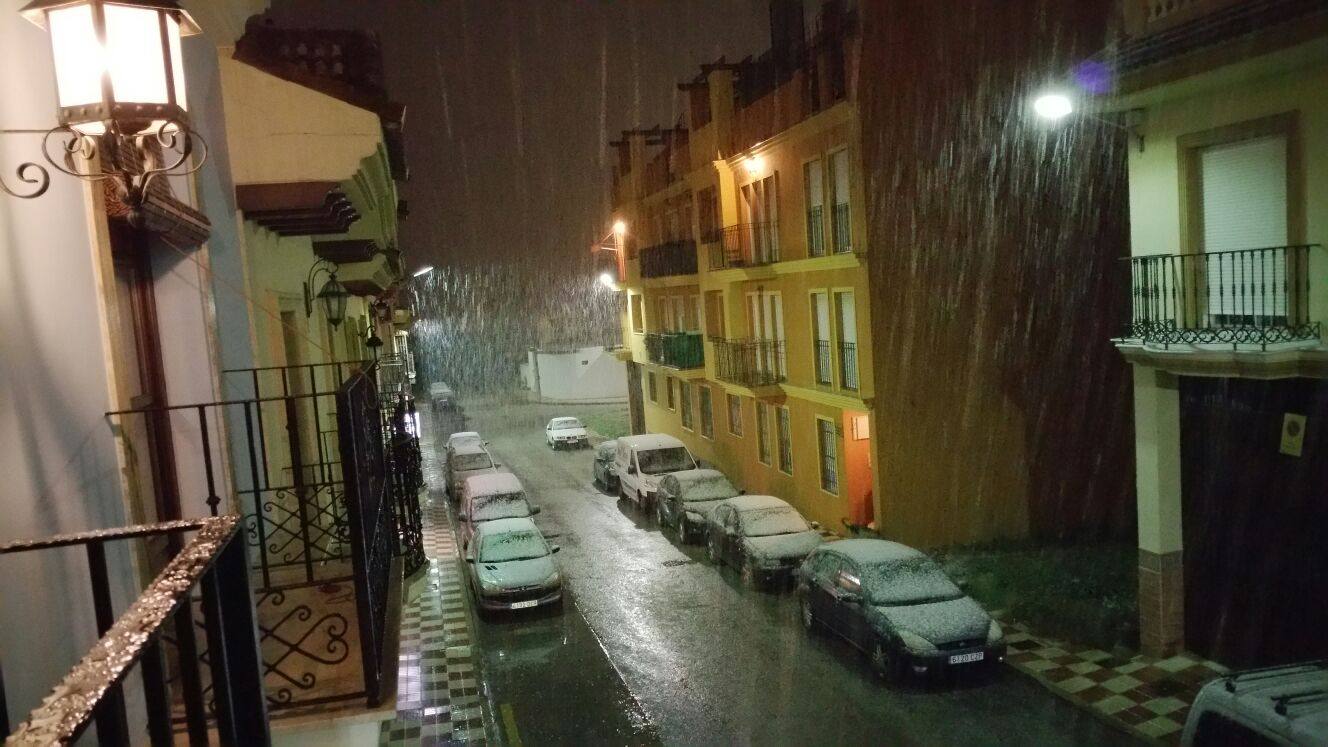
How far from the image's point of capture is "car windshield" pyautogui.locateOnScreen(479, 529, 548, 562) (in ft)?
46.8

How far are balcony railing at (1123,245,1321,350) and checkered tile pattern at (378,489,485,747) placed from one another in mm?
7841

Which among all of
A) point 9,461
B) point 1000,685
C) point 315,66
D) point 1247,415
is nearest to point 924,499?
point 1000,685

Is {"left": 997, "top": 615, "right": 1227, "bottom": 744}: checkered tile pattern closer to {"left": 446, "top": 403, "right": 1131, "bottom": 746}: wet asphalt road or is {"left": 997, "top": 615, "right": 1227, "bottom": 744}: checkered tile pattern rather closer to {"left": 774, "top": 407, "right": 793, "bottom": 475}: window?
{"left": 446, "top": 403, "right": 1131, "bottom": 746}: wet asphalt road

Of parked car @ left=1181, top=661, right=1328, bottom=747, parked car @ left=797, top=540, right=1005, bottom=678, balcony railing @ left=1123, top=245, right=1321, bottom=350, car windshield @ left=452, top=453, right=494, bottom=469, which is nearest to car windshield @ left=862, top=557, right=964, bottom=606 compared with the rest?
parked car @ left=797, top=540, right=1005, bottom=678

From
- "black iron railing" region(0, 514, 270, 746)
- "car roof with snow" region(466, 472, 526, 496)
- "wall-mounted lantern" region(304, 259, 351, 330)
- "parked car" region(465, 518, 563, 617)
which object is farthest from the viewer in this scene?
"car roof with snow" region(466, 472, 526, 496)

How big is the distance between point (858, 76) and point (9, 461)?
1419 centimetres

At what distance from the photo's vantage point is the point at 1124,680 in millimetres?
10008

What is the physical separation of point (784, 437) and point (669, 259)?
6914 millimetres

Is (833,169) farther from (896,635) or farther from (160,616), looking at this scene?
(160,616)

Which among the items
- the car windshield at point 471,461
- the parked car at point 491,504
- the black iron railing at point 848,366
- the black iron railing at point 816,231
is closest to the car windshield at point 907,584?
the black iron railing at point 848,366

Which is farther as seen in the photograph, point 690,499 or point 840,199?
point 690,499

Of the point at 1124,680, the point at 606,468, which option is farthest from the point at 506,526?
the point at 1124,680

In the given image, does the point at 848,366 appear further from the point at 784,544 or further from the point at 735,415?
the point at 735,415

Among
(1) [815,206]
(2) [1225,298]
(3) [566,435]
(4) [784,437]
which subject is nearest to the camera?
(2) [1225,298]
